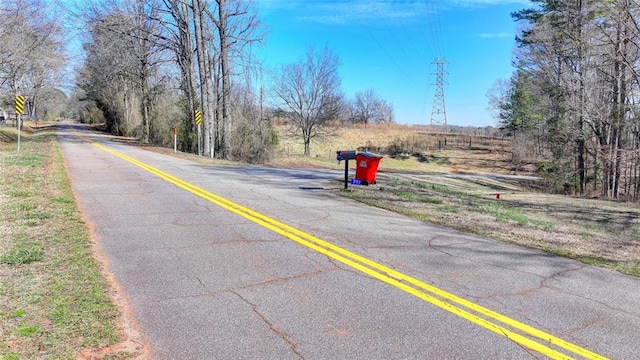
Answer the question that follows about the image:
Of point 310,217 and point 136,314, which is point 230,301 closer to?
point 136,314

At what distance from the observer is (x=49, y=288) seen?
12.9ft

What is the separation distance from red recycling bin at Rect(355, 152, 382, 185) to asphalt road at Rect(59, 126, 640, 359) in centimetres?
470

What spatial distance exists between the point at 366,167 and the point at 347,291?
8.36 m

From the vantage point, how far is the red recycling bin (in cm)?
1205

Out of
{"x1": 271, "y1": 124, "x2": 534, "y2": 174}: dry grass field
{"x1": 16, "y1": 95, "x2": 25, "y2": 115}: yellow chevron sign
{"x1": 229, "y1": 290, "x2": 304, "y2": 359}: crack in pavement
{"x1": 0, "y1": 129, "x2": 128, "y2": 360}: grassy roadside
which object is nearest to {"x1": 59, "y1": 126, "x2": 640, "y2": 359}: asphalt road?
{"x1": 229, "y1": 290, "x2": 304, "y2": 359}: crack in pavement

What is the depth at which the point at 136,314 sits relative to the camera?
3.55 m

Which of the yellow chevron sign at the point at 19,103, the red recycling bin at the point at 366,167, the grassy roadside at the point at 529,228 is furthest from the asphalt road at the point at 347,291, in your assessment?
the yellow chevron sign at the point at 19,103

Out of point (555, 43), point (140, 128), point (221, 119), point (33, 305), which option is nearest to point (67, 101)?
point (140, 128)

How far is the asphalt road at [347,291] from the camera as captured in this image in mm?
3180

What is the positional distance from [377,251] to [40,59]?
36.6 meters

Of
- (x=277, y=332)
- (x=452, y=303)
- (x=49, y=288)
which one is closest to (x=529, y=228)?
(x=452, y=303)

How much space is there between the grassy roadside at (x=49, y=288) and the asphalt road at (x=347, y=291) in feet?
0.92

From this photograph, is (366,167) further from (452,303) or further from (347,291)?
(452,303)

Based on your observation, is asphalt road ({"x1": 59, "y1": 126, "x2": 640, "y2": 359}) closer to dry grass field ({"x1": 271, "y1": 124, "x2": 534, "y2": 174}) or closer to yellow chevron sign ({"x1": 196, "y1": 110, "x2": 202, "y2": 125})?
yellow chevron sign ({"x1": 196, "y1": 110, "x2": 202, "y2": 125})
